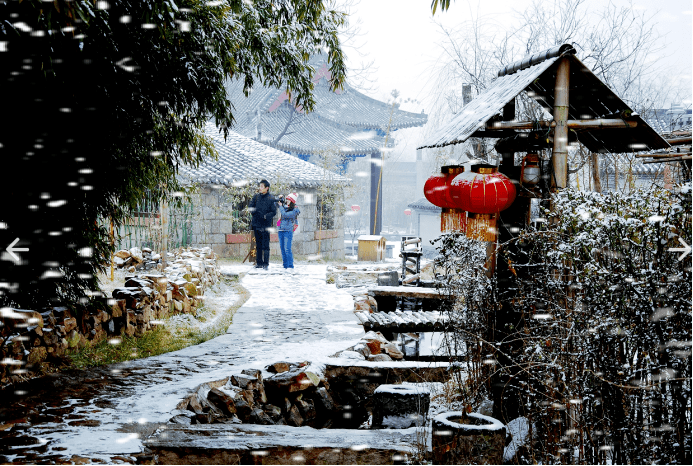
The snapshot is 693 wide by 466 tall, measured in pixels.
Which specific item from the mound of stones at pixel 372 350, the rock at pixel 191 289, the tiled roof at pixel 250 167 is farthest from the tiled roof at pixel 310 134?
the mound of stones at pixel 372 350

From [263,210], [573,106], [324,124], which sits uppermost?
[324,124]

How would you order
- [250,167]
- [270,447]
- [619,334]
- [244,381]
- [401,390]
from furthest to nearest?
[250,167]
[244,381]
[401,390]
[270,447]
[619,334]

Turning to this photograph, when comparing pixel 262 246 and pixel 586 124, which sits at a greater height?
pixel 586 124

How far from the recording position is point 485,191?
375cm

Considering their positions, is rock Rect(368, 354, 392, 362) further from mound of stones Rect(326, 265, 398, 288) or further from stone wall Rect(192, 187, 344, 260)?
stone wall Rect(192, 187, 344, 260)

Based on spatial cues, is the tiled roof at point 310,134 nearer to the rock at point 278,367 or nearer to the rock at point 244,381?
the rock at point 278,367

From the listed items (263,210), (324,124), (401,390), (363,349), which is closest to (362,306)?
(363,349)

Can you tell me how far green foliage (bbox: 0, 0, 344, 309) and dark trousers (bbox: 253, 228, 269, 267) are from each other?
5.58 meters

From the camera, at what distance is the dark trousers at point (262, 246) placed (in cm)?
1190

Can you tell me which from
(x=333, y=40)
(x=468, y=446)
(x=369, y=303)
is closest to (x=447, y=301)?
(x=468, y=446)

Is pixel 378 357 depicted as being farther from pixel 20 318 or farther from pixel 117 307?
pixel 20 318

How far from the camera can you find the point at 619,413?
2.85 m

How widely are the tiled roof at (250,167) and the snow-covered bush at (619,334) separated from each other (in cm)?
1213

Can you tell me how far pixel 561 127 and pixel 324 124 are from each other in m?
17.8
